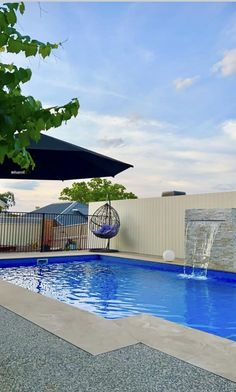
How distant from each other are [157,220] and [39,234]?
16.4ft

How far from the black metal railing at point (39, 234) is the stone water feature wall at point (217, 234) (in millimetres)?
5011

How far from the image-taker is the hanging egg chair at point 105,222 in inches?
479

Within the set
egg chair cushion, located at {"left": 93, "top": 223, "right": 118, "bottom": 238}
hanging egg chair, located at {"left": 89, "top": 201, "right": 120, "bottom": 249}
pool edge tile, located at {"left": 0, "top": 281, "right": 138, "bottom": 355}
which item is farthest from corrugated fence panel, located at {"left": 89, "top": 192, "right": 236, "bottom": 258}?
pool edge tile, located at {"left": 0, "top": 281, "right": 138, "bottom": 355}

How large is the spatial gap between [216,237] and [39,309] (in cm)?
596

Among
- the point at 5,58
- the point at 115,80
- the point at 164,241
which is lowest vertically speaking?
the point at 164,241

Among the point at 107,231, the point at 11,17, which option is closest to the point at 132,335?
the point at 11,17

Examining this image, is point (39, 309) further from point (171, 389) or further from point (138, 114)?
point (138, 114)

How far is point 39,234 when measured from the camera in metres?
13.6

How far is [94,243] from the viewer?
14.0 metres

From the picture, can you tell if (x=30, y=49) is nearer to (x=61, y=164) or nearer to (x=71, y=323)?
(x=61, y=164)

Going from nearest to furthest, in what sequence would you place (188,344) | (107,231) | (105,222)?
(188,344) → (107,231) → (105,222)

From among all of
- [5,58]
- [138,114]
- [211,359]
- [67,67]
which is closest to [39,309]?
[211,359]

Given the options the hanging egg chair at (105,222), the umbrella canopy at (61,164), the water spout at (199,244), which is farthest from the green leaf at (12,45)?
the hanging egg chair at (105,222)

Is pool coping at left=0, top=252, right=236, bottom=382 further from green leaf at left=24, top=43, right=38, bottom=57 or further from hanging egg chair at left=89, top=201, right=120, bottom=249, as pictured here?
hanging egg chair at left=89, top=201, right=120, bottom=249
